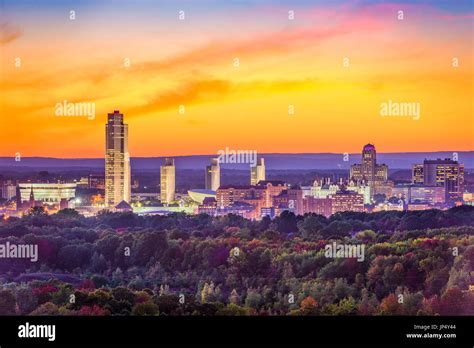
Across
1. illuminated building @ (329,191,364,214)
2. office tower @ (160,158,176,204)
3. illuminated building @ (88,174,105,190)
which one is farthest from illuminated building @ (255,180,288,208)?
illuminated building @ (88,174,105,190)

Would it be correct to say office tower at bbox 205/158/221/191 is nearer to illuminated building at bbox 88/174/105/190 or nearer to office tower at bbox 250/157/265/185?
office tower at bbox 250/157/265/185

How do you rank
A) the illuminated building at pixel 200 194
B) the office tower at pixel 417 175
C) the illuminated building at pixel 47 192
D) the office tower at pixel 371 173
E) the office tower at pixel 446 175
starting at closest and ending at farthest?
the illuminated building at pixel 47 192
the office tower at pixel 446 175
the illuminated building at pixel 200 194
the office tower at pixel 371 173
the office tower at pixel 417 175

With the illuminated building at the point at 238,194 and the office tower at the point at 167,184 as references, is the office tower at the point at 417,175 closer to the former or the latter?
the illuminated building at the point at 238,194

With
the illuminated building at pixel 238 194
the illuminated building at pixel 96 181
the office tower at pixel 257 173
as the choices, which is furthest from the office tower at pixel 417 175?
the illuminated building at pixel 96 181

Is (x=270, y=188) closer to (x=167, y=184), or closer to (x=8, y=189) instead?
(x=167, y=184)

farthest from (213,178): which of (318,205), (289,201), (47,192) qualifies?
(47,192)
